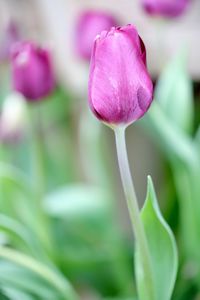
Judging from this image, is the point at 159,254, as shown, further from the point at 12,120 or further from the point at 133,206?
the point at 12,120

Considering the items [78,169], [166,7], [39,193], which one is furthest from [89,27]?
[78,169]

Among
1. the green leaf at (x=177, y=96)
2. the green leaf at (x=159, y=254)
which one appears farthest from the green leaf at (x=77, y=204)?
the green leaf at (x=159, y=254)

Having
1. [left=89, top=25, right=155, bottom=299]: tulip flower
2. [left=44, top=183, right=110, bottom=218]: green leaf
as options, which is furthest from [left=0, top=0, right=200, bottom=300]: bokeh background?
[left=89, top=25, right=155, bottom=299]: tulip flower

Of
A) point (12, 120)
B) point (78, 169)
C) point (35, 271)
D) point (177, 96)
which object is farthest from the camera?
point (78, 169)

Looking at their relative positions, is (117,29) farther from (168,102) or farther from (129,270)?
(129,270)

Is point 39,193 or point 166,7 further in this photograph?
point 39,193

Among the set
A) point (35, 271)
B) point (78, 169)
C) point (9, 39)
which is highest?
point (9, 39)
